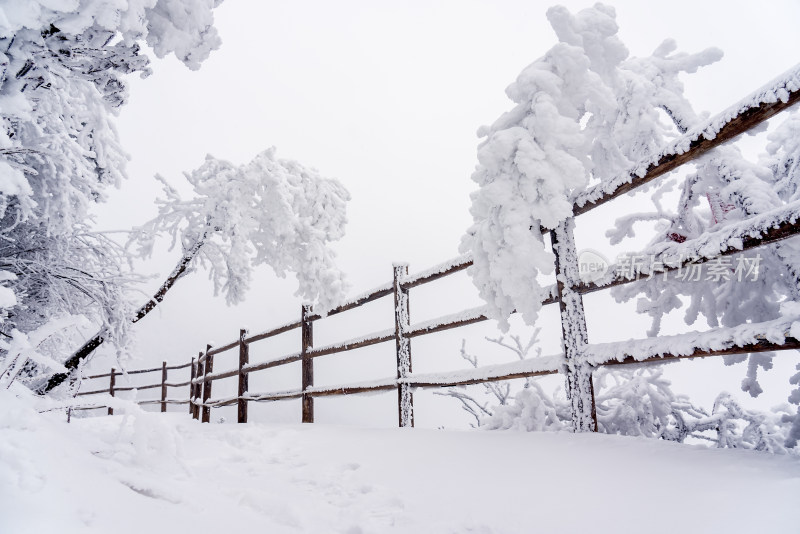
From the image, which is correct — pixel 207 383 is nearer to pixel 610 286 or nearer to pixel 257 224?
pixel 257 224

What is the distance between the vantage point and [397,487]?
2244 mm

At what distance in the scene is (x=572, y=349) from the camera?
112 inches

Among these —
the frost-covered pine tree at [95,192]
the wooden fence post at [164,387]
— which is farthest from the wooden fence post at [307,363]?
Answer: the wooden fence post at [164,387]

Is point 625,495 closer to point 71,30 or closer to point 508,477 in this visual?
point 508,477

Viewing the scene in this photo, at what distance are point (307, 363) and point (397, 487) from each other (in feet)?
11.6

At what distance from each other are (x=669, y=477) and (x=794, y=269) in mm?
1492

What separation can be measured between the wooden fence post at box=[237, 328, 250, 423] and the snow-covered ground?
4133 mm

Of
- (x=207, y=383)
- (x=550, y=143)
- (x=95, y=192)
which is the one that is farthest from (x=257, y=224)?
(x=207, y=383)

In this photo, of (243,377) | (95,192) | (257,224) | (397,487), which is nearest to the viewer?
(397,487)

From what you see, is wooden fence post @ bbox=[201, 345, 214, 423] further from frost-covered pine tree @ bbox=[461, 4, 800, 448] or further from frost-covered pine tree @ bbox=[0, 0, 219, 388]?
frost-covered pine tree @ bbox=[461, 4, 800, 448]

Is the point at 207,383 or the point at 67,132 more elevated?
the point at 67,132

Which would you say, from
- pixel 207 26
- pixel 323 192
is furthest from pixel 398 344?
pixel 207 26

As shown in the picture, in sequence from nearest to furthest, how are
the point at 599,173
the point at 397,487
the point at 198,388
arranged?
the point at 397,487
the point at 599,173
the point at 198,388

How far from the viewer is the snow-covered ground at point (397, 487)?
1193 mm
